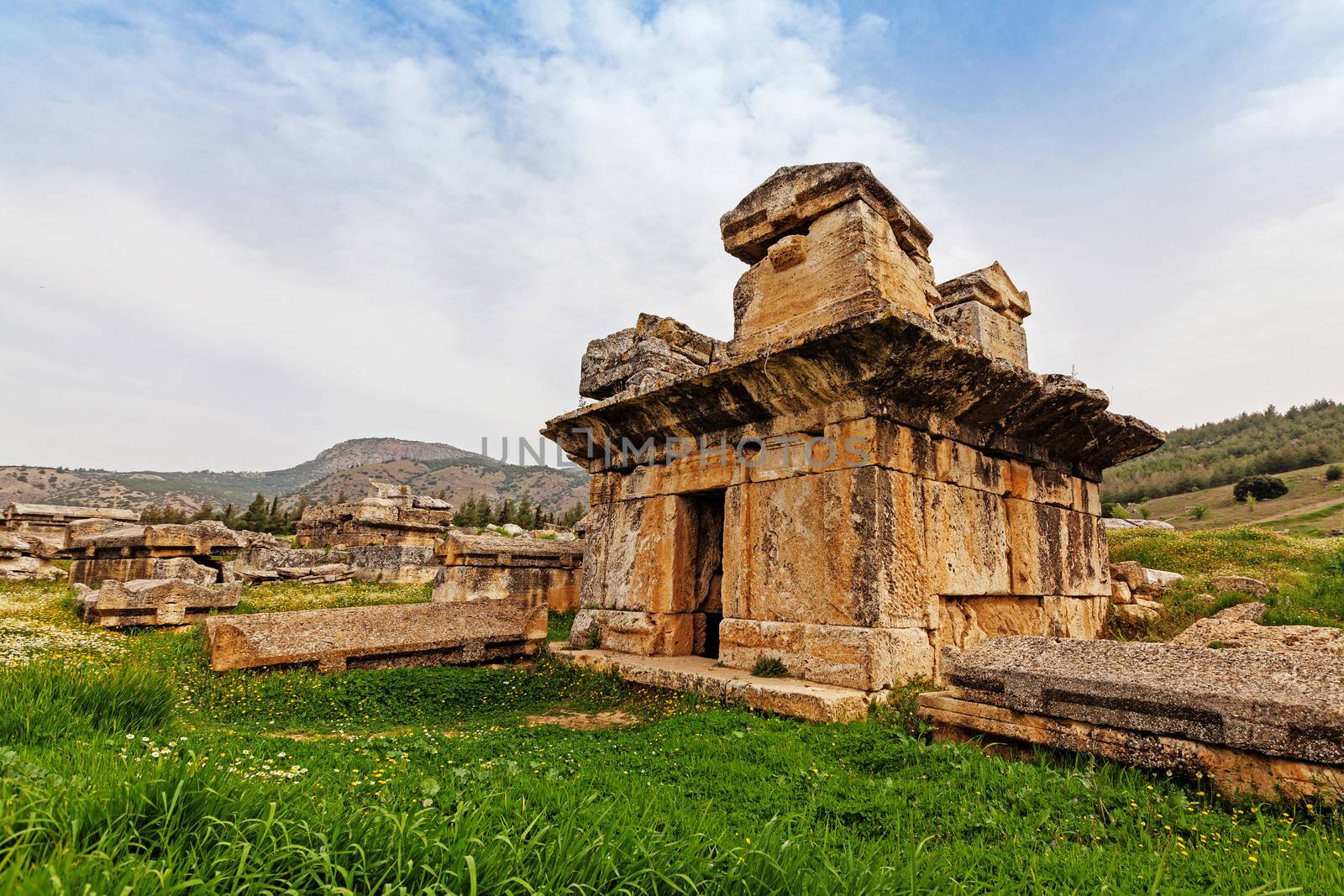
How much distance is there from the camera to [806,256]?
639cm

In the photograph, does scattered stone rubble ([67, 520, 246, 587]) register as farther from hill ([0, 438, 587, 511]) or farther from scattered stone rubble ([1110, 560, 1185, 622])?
hill ([0, 438, 587, 511])

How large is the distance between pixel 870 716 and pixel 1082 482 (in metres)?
4.74

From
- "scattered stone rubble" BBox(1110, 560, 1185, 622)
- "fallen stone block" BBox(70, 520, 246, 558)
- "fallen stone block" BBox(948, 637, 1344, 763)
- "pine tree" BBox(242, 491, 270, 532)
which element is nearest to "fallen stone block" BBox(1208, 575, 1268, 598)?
"scattered stone rubble" BBox(1110, 560, 1185, 622)

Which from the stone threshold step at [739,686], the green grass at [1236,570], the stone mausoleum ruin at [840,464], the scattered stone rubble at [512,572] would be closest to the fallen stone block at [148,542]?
the scattered stone rubble at [512,572]

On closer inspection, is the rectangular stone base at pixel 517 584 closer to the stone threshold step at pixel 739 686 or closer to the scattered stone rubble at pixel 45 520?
the stone threshold step at pixel 739 686

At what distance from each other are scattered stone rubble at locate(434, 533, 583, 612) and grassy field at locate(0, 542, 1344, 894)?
4797 millimetres

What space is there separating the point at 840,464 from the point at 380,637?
4.66m

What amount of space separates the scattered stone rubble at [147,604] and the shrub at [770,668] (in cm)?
862

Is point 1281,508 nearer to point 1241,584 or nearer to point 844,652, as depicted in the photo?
point 1241,584

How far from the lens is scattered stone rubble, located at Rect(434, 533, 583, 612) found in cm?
1023

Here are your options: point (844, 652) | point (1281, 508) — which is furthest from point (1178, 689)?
point (1281, 508)

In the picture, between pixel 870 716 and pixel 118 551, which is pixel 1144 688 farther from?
pixel 118 551

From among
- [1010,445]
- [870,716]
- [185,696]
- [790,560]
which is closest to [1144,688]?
[870,716]

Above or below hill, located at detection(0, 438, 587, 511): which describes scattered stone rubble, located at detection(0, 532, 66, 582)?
below
